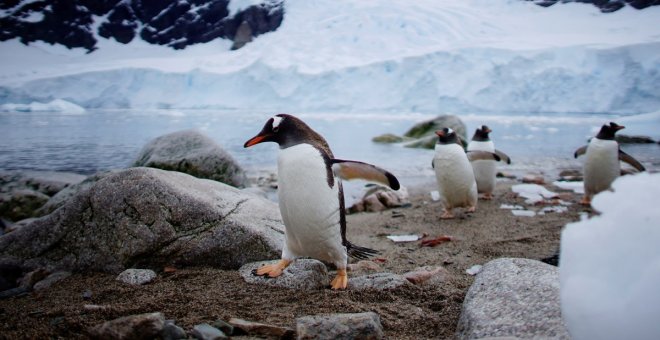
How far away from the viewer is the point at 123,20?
8414 millimetres

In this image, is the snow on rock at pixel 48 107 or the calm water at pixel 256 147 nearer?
the calm water at pixel 256 147

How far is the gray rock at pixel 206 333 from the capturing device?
4.95 feet

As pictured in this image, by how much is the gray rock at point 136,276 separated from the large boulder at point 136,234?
0.44 feet

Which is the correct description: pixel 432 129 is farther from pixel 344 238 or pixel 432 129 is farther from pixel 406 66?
pixel 344 238

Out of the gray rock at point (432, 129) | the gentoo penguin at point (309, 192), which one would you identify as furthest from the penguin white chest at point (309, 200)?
the gray rock at point (432, 129)

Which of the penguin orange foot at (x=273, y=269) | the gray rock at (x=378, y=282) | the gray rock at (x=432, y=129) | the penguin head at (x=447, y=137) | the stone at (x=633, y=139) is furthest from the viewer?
the gray rock at (x=432, y=129)

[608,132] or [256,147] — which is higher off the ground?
[608,132]

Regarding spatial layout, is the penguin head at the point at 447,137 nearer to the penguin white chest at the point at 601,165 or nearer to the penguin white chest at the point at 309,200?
the penguin white chest at the point at 601,165

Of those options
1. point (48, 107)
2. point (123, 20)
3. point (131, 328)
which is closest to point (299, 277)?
point (131, 328)

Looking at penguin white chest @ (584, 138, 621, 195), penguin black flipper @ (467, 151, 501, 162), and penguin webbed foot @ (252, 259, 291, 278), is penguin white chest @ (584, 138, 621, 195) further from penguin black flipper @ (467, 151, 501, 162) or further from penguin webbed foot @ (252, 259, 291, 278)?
penguin webbed foot @ (252, 259, 291, 278)

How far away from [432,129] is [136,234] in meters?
10.9

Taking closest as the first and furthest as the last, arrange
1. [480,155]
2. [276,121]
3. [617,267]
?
[617,267] → [276,121] → [480,155]

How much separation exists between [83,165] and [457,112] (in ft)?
53.1

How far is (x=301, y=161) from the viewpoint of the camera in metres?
2.35
